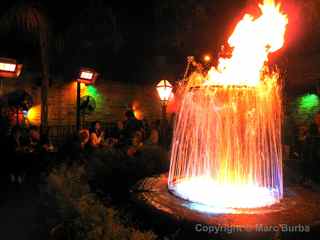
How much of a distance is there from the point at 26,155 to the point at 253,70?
599 cm

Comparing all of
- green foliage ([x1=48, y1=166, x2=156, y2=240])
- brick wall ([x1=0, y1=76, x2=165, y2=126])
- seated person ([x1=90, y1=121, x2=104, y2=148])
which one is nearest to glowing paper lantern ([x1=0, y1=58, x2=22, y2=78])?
brick wall ([x1=0, y1=76, x2=165, y2=126])

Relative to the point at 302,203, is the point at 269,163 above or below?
above

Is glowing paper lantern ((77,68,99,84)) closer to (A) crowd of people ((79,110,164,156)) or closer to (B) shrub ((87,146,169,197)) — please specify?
(A) crowd of people ((79,110,164,156))

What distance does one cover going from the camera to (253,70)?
7.61 metres

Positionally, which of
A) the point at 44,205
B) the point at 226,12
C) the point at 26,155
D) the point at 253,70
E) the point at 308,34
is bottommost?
the point at 44,205

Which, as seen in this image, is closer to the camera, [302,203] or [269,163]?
[302,203]

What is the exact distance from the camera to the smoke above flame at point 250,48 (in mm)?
7543

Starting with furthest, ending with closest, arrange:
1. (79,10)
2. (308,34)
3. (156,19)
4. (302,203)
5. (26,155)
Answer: (156,19) → (308,34) → (79,10) → (26,155) → (302,203)

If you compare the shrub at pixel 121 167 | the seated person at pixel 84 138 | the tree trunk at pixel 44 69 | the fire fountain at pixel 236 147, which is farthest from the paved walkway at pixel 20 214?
the tree trunk at pixel 44 69

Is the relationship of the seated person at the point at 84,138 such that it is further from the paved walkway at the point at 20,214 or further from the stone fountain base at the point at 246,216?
the stone fountain base at the point at 246,216

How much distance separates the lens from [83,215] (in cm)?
552

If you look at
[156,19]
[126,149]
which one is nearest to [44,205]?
[126,149]

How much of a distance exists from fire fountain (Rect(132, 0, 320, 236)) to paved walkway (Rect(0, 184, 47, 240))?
1.91 metres

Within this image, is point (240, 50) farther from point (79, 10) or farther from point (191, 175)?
point (79, 10)
